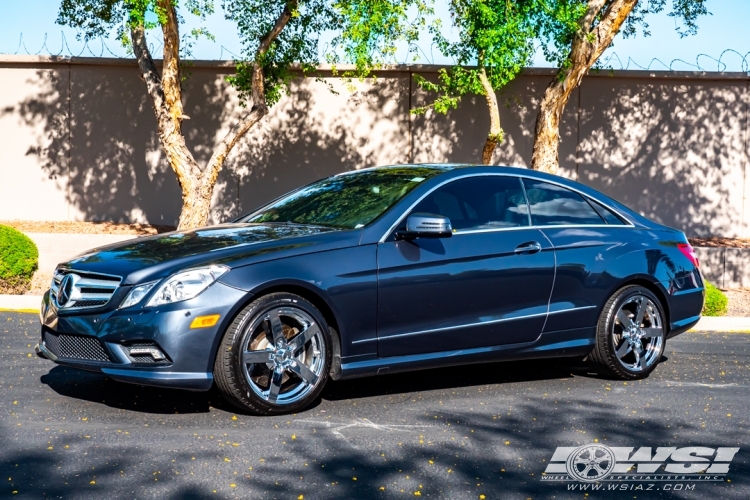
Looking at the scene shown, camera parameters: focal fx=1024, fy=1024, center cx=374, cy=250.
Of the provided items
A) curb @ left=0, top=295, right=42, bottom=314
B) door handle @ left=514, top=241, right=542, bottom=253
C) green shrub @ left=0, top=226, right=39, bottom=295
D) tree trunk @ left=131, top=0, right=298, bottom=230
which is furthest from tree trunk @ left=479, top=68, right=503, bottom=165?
door handle @ left=514, top=241, right=542, bottom=253

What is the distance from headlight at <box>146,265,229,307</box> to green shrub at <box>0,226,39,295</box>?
7.96m

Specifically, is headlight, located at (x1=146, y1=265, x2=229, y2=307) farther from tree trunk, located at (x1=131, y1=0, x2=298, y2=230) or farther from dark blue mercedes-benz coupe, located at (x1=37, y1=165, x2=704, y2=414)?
tree trunk, located at (x1=131, y1=0, x2=298, y2=230)

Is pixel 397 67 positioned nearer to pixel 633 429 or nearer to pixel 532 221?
pixel 532 221

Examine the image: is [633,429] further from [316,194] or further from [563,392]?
[316,194]

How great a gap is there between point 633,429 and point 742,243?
1214 cm

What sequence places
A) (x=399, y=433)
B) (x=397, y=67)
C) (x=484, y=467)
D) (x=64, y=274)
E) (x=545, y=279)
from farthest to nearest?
(x=397, y=67)
(x=545, y=279)
(x=64, y=274)
(x=399, y=433)
(x=484, y=467)

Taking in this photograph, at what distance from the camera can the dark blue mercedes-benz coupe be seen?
19.6 feet

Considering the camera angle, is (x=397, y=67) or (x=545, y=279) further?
(x=397, y=67)

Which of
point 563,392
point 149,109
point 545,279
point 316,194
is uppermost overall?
point 149,109

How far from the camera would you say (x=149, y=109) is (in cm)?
1786

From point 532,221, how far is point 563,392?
1.24 metres

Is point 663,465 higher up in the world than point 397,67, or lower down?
lower down

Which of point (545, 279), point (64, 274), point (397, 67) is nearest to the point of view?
point (64, 274)

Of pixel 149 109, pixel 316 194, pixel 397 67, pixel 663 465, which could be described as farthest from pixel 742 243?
pixel 663 465
